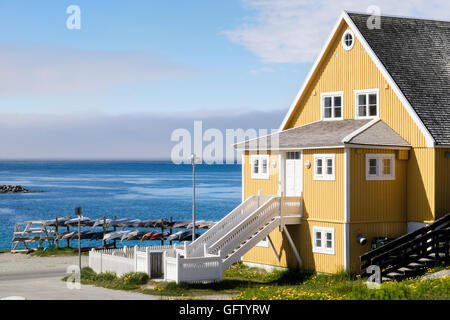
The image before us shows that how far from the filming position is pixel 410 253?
30312 mm

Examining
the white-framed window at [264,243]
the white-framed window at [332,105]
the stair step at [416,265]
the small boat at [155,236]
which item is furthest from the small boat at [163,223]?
the stair step at [416,265]

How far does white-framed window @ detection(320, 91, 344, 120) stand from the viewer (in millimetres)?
36672

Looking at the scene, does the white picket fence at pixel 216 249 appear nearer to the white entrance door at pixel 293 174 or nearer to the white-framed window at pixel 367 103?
the white entrance door at pixel 293 174

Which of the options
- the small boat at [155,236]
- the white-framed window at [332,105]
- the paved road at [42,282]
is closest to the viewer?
the paved road at [42,282]

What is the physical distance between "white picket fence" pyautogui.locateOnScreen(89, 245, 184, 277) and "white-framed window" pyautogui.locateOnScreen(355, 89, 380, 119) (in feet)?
36.0

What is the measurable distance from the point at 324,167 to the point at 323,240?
3273 mm

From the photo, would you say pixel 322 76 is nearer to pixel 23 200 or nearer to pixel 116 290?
pixel 116 290

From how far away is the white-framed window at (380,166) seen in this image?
3250cm

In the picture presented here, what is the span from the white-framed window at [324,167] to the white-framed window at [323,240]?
233 cm

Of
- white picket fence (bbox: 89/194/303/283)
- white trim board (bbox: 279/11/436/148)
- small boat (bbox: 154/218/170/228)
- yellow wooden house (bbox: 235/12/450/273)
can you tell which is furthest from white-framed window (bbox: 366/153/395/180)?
small boat (bbox: 154/218/170/228)

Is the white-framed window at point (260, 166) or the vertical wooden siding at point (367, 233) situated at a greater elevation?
the white-framed window at point (260, 166)
